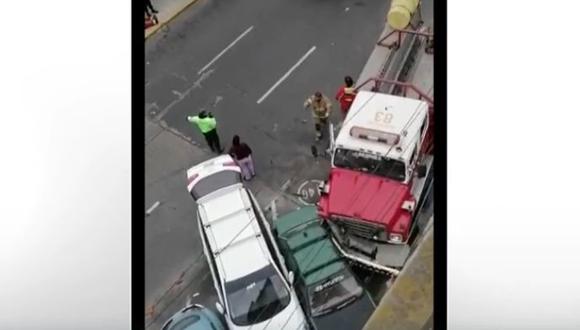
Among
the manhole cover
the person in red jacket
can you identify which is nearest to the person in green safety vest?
the manhole cover

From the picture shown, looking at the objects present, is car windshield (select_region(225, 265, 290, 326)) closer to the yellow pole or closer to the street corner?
the street corner

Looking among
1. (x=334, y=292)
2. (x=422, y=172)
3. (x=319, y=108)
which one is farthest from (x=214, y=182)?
(x=422, y=172)

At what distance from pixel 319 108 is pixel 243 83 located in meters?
0.25

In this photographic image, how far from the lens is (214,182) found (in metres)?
2.27

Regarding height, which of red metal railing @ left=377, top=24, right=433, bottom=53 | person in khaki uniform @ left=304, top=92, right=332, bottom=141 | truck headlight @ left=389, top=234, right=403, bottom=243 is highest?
red metal railing @ left=377, top=24, right=433, bottom=53

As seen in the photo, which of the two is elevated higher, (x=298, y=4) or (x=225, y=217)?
(x=298, y=4)

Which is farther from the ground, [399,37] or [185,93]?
[399,37]

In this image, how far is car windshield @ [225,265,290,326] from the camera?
224cm

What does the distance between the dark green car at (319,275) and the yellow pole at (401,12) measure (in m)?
0.61

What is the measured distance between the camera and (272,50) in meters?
2.27

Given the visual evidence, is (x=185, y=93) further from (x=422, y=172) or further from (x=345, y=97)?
(x=422, y=172)
